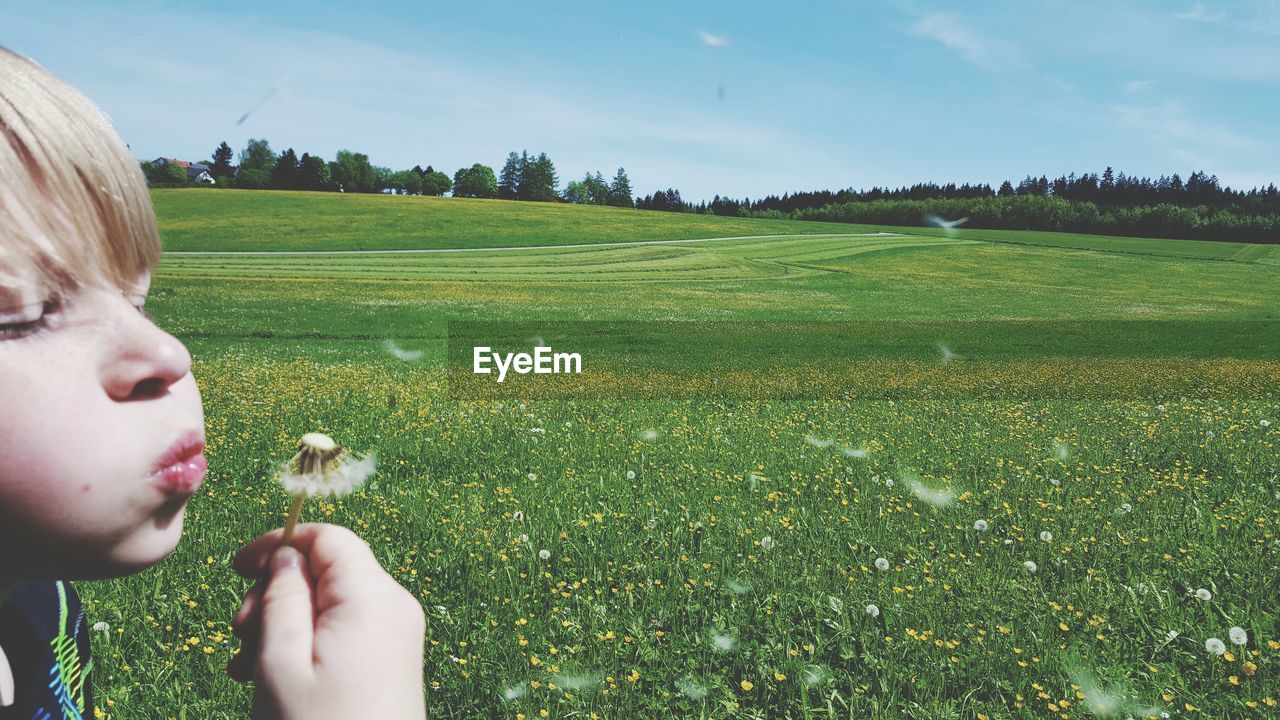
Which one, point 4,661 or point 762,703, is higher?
point 4,661

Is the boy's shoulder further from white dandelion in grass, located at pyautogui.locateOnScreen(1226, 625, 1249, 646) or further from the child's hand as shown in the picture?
white dandelion in grass, located at pyautogui.locateOnScreen(1226, 625, 1249, 646)

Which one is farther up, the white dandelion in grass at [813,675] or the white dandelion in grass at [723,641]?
the white dandelion in grass at [723,641]

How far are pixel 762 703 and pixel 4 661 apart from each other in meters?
2.82

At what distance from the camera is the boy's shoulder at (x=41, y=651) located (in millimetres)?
1111

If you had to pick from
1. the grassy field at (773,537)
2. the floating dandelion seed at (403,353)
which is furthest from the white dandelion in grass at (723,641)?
the floating dandelion seed at (403,353)

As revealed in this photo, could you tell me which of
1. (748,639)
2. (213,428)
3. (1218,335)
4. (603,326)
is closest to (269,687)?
(748,639)

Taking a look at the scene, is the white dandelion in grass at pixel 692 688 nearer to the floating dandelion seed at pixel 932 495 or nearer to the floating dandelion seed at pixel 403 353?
the floating dandelion seed at pixel 932 495

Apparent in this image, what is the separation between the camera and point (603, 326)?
65.2 ft

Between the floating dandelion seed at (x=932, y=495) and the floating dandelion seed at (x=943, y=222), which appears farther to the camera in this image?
the floating dandelion seed at (x=943, y=222)

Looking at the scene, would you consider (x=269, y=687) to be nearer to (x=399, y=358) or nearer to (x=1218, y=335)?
(x=399, y=358)

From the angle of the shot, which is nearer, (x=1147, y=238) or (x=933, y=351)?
(x=933, y=351)

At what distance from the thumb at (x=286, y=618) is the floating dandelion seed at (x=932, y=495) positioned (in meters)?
5.35

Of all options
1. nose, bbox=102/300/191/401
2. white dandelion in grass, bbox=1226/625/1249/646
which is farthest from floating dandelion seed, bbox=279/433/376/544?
white dandelion in grass, bbox=1226/625/1249/646

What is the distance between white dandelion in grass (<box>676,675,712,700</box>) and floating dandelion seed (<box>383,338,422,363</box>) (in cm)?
1024
